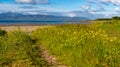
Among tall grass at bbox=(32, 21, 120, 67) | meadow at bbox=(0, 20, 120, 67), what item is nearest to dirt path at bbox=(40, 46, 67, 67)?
meadow at bbox=(0, 20, 120, 67)

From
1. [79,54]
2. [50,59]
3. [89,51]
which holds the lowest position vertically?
[50,59]

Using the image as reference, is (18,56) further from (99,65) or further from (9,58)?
(99,65)

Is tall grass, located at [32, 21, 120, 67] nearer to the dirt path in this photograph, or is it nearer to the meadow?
the meadow

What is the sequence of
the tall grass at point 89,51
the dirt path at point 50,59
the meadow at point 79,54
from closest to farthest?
the tall grass at point 89,51
the meadow at point 79,54
the dirt path at point 50,59

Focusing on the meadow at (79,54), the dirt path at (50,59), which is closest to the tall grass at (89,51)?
the meadow at (79,54)

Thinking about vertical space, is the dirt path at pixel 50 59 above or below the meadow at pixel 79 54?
below

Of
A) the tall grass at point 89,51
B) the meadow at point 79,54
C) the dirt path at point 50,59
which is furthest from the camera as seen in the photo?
the dirt path at point 50,59

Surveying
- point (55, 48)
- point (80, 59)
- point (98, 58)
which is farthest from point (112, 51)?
point (55, 48)

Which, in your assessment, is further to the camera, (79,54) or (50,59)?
(50,59)

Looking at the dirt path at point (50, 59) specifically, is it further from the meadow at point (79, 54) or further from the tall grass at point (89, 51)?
the tall grass at point (89, 51)

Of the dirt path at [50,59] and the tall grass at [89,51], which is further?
the dirt path at [50,59]

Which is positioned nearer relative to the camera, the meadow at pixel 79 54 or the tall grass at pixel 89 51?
the tall grass at pixel 89 51

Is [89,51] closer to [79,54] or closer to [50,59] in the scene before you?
[79,54]

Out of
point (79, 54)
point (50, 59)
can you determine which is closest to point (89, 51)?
point (79, 54)
